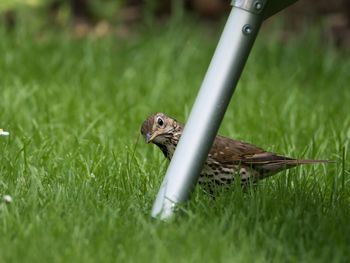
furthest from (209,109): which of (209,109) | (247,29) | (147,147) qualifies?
(147,147)

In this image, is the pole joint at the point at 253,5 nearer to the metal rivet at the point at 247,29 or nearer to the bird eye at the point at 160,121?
the metal rivet at the point at 247,29

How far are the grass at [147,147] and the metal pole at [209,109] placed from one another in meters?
0.10

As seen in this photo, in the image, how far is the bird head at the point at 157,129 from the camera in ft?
13.3

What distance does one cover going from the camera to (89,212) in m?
3.52

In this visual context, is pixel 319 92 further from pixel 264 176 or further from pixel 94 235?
pixel 94 235

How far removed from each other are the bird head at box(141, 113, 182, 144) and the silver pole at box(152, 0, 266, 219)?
1.82 feet

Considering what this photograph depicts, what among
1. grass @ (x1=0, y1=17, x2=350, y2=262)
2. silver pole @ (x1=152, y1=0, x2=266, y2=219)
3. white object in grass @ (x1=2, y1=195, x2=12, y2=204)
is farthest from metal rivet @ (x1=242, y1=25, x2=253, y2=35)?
white object in grass @ (x1=2, y1=195, x2=12, y2=204)

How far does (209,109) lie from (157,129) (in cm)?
61

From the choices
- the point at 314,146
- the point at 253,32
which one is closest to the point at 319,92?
the point at 314,146

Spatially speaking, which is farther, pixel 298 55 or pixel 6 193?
pixel 298 55

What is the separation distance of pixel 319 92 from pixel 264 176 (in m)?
2.37

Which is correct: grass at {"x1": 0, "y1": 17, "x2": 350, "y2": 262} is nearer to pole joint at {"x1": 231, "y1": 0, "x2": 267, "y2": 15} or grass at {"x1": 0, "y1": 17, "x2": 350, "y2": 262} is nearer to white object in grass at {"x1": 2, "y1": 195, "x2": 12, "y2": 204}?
white object in grass at {"x1": 2, "y1": 195, "x2": 12, "y2": 204}

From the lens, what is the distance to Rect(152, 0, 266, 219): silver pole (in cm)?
346

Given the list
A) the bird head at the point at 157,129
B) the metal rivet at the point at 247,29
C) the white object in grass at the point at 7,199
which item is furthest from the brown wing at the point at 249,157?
the white object in grass at the point at 7,199
